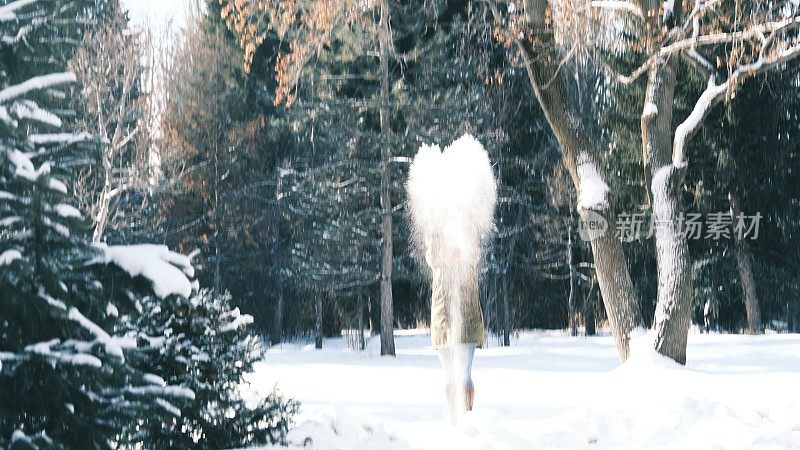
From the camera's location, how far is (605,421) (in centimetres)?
798

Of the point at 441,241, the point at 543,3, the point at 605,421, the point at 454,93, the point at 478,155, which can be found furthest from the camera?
the point at 478,155

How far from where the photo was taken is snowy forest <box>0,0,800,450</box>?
13.6ft

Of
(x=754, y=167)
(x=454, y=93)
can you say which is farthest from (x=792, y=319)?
(x=454, y=93)

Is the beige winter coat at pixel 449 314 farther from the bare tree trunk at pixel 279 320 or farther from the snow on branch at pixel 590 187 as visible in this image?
the bare tree trunk at pixel 279 320

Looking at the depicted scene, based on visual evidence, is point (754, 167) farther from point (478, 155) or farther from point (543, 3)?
point (543, 3)

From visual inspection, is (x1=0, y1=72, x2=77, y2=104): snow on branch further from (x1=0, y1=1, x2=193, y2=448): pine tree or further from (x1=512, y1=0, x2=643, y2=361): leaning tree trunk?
(x1=512, y1=0, x2=643, y2=361): leaning tree trunk

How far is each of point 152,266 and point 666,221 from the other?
26.4ft

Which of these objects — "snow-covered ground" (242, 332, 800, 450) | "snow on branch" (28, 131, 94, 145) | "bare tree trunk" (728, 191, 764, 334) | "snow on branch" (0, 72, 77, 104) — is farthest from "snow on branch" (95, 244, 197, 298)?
"bare tree trunk" (728, 191, 764, 334)

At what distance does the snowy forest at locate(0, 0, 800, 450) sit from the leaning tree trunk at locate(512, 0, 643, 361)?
0.04 meters

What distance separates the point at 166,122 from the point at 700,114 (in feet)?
58.7

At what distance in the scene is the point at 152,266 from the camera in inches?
159

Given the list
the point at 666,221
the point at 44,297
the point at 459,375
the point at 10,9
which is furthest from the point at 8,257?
the point at 666,221

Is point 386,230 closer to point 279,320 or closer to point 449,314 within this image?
point 279,320

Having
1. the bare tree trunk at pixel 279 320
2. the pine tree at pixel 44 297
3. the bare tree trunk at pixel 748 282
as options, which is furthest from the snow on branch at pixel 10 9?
the bare tree trunk at pixel 279 320
